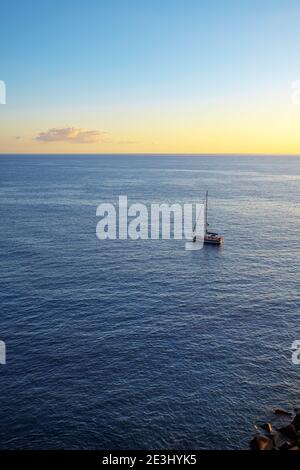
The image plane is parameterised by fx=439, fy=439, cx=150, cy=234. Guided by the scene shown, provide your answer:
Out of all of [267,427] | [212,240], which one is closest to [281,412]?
[267,427]

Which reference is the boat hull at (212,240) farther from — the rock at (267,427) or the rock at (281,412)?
the rock at (267,427)

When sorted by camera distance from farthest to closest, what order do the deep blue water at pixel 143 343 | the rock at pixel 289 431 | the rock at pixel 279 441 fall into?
the deep blue water at pixel 143 343, the rock at pixel 289 431, the rock at pixel 279 441

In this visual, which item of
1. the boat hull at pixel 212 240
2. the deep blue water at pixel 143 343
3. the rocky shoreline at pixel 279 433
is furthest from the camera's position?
the boat hull at pixel 212 240

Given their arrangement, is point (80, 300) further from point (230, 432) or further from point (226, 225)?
point (226, 225)

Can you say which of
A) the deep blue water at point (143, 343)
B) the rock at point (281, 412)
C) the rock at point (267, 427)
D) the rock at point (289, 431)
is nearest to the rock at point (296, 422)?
the rock at point (289, 431)

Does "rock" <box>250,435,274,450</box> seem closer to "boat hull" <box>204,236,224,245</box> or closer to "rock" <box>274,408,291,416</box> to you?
"rock" <box>274,408,291,416</box>

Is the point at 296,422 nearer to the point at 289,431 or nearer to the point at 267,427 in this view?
the point at 289,431

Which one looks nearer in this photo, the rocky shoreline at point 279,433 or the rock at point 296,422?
the rocky shoreline at point 279,433

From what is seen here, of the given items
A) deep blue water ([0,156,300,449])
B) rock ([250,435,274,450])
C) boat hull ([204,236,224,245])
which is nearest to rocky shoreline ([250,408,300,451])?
rock ([250,435,274,450])
